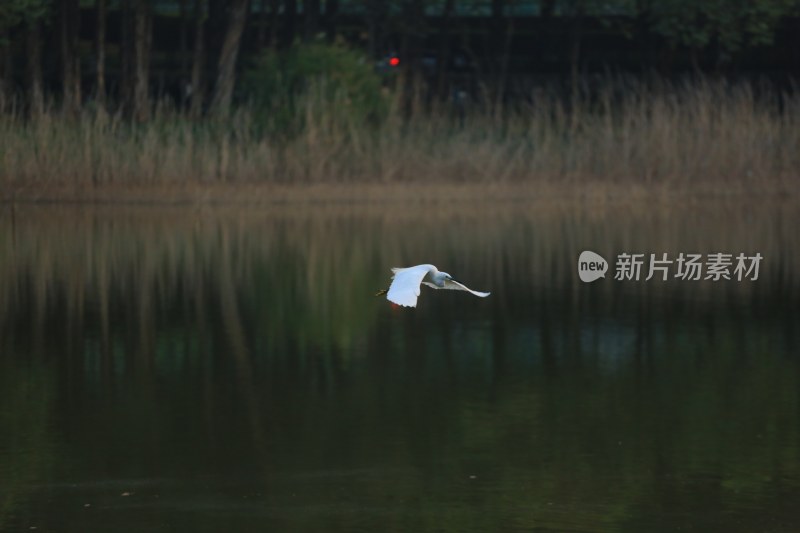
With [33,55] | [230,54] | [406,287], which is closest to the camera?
[406,287]

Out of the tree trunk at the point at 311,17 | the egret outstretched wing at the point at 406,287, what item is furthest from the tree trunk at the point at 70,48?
the egret outstretched wing at the point at 406,287

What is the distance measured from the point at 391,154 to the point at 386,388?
13992 millimetres

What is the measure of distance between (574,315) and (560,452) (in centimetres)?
548

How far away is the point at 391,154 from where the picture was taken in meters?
25.3

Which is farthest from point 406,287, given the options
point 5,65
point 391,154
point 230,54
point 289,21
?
point 289,21

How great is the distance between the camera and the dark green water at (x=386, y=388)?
8453 millimetres

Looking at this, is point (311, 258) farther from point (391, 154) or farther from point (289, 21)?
point (289, 21)

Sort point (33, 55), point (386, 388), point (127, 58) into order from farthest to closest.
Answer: point (127, 58)
point (33, 55)
point (386, 388)

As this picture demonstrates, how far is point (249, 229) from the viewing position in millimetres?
21578

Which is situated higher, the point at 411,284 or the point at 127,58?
the point at 127,58

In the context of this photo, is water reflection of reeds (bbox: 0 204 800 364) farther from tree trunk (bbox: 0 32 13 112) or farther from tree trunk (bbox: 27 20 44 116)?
tree trunk (bbox: 27 20 44 116)

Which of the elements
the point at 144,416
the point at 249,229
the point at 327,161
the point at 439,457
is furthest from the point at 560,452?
the point at 327,161

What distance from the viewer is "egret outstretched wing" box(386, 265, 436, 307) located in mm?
7988

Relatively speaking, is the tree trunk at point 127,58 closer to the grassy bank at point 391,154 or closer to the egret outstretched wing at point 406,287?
the grassy bank at point 391,154
